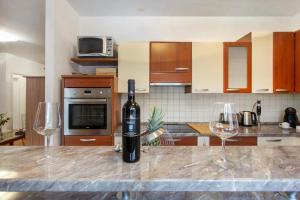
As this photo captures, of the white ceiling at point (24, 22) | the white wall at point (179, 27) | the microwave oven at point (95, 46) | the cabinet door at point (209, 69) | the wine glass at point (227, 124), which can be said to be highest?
the white ceiling at point (24, 22)

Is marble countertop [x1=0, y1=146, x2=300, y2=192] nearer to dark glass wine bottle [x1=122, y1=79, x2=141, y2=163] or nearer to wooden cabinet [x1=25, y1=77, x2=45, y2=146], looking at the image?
dark glass wine bottle [x1=122, y1=79, x2=141, y2=163]

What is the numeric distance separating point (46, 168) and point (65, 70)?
2.07m

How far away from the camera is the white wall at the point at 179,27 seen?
3.07m

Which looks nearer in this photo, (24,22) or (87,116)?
(87,116)

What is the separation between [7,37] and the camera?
429cm

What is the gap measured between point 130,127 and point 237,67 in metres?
2.33

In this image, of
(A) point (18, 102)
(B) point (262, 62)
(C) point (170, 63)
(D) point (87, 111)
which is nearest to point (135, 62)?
(C) point (170, 63)

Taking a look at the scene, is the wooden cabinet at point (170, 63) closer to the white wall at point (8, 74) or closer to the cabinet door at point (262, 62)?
the cabinet door at point (262, 62)

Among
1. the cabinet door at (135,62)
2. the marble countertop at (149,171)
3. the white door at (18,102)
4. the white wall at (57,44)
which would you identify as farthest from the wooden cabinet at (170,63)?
the white door at (18,102)

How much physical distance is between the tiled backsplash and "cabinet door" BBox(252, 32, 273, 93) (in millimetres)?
373

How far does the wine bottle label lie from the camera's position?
751 millimetres

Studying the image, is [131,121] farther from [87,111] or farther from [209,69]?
[209,69]

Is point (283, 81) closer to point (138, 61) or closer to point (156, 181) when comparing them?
point (138, 61)

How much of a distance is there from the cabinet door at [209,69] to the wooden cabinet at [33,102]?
1.77 meters
